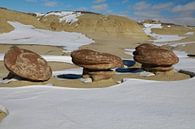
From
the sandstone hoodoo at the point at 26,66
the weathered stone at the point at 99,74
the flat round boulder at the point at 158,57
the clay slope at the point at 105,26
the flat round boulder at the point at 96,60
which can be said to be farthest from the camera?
the clay slope at the point at 105,26

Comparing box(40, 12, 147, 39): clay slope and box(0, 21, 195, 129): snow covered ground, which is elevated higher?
box(40, 12, 147, 39): clay slope

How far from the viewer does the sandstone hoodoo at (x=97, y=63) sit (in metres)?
18.1

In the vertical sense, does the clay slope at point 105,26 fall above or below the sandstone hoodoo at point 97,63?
above

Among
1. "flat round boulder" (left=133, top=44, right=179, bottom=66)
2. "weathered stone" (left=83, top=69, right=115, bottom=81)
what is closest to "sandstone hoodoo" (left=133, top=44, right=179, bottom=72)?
"flat round boulder" (left=133, top=44, right=179, bottom=66)

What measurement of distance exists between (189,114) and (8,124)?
4729mm

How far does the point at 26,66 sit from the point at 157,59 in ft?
→ 24.6

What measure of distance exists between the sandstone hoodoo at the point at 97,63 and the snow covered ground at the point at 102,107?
2.55m

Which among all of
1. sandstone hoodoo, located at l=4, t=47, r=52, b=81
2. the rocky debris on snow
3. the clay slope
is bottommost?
the rocky debris on snow

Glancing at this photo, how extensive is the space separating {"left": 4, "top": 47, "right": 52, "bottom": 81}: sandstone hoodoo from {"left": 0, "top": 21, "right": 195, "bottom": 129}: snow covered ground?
1133mm

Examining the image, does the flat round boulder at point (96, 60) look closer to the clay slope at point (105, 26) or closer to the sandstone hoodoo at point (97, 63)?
the sandstone hoodoo at point (97, 63)

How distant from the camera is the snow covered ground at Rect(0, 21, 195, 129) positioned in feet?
29.6

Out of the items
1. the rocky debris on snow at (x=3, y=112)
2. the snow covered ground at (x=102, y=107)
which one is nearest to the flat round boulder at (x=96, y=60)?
the snow covered ground at (x=102, y=107)

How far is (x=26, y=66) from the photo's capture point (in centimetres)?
1677

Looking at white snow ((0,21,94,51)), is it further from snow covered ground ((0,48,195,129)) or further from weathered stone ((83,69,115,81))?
snow covered ground ((0,48,195,129))
